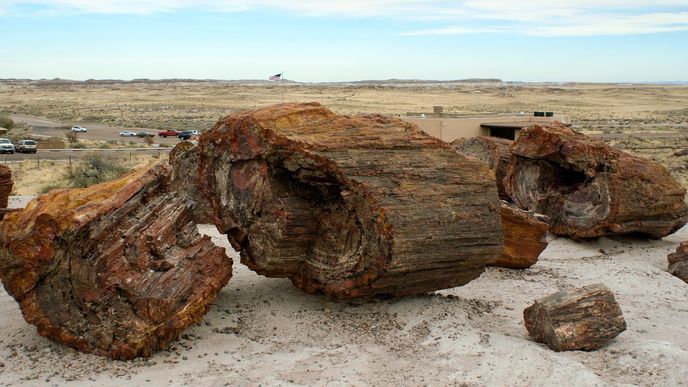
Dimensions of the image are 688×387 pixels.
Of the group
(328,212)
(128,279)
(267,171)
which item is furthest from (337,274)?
(128,279)

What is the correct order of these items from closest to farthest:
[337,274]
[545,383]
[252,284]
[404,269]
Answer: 1. [545,383]
2. [404,269]
3. [337,274]
4. [252,284]

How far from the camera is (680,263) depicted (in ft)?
49.7

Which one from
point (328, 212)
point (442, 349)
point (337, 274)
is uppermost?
point (328, 212)

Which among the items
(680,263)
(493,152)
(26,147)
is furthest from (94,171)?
(680,263)

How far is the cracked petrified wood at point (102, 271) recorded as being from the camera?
962 cm

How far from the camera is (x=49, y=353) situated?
995 cm

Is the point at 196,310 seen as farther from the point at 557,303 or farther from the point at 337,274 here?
the point at 557,303

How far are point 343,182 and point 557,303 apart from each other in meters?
3.26

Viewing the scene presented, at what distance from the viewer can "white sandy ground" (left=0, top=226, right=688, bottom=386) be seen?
30.4 ft

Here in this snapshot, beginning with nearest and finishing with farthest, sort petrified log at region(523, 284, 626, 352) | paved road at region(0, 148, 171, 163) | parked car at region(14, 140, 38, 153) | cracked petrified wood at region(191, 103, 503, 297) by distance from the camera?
1. petrified log at region(523, 284, 626, 352)
2. cracked petrified wood at region(191, 103, 503, 297)
3. paved road at region(0, 148, 171, 163)
4. parked car at region(14, 140, 38, 153)

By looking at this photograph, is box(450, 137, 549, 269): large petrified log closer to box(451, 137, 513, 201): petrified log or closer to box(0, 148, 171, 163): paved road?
box(451, 137, 513, 201): petrified log

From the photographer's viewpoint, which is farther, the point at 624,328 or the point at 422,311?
the point at 422,311

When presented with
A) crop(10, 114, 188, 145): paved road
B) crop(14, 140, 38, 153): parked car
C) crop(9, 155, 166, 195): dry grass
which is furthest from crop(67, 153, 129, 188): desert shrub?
crop(10, 114, 188, 145): paved road

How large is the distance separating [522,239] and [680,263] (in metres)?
3.30
